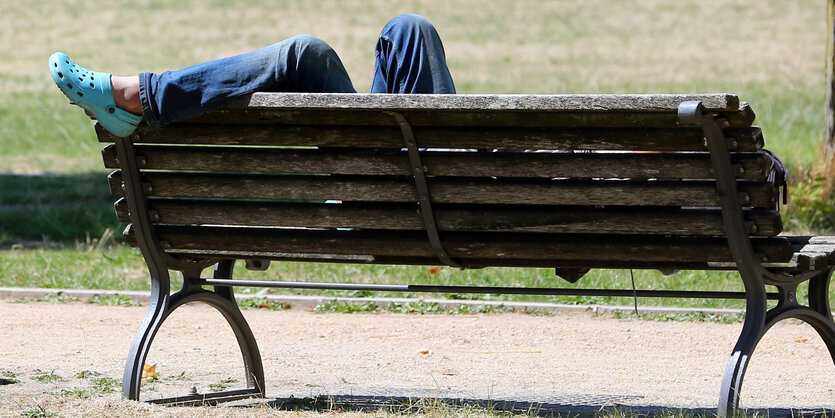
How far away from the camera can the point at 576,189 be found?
3.60 m

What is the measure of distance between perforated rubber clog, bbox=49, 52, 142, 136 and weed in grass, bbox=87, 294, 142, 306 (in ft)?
10.8

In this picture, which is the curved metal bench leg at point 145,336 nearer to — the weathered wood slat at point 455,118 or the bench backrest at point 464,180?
the bench backrest at point 464,180

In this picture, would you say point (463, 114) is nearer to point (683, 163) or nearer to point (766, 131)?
point (683, 163)

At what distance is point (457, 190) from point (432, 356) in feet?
6.74

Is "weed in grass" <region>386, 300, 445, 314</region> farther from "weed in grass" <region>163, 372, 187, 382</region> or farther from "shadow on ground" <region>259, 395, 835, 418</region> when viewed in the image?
"shadow on ground" <region>259, 395, 835, 418</region>

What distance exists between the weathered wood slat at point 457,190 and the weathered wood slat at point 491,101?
0.30 metres

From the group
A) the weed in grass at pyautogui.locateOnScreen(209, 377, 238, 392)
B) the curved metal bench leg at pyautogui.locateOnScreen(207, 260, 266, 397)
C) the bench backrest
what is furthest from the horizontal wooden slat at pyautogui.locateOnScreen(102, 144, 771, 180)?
the weed in grass at pyautogui.locateOnScreen(209, 377, 238, 392)

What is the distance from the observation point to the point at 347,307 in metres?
6.83

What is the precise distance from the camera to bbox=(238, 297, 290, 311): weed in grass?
22.8 ft

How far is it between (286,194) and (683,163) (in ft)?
4.10

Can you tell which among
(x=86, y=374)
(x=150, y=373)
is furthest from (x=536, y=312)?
(x=86, y=374)

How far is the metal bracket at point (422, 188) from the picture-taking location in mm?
3670

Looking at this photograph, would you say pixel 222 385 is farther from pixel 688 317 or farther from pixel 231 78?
pixel 688 317

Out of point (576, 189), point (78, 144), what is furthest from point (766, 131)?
point (576, 189)
